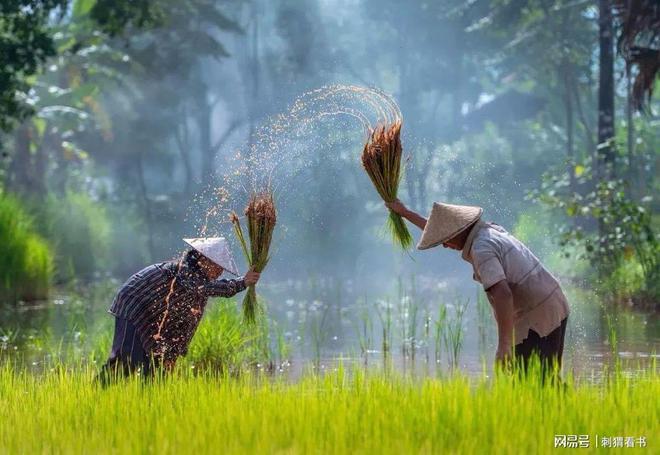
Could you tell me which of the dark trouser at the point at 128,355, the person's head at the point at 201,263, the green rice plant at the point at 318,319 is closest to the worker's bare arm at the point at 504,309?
the person's head at the point at 201,263

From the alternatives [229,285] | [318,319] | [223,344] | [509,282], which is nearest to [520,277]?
[509,282]

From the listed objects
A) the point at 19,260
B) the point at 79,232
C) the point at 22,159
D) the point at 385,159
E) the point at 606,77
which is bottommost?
the point at 385,159

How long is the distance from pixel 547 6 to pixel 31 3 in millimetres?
27601

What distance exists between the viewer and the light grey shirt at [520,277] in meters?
7.10

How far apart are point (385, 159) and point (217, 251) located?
1.13m

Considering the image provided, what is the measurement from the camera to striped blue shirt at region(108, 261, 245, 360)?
26.8ft

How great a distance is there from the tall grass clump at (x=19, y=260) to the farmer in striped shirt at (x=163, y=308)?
1302 centimetres

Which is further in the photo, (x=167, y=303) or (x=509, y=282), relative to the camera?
(x=167, y=303)

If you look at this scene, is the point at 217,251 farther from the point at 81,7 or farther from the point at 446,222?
the point at 81,7

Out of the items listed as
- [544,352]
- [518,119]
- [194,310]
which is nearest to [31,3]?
[194,310]

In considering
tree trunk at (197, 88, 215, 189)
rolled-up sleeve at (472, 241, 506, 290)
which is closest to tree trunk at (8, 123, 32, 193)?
tree trunk at (197, 88, 215, 189)

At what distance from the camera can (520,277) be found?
23.7 ft

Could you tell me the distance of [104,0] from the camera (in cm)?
2067

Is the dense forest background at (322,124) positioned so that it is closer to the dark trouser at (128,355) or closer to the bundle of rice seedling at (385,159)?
the dark trouser at (128,355)
